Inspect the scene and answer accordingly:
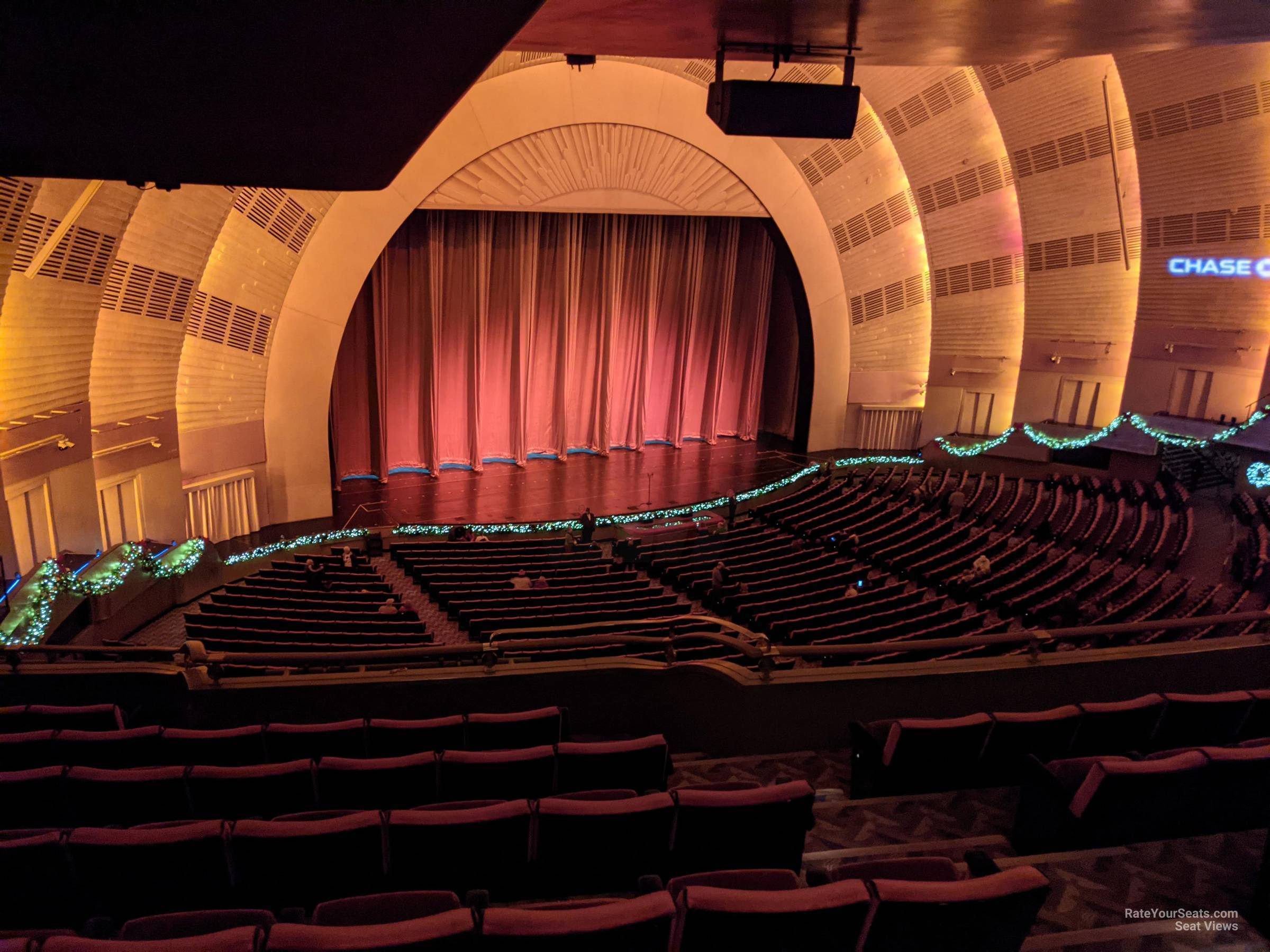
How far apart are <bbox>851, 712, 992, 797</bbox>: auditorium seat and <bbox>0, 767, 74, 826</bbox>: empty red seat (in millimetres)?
3385

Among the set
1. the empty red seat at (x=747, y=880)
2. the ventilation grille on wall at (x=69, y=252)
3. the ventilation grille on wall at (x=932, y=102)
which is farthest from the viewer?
the ventilation grille on wall at (x=932, y=102)

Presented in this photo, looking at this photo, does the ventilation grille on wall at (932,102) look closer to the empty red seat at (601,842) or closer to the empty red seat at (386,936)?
the empty red seat at (601,842)

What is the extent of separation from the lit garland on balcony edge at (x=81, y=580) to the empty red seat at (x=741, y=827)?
654cm

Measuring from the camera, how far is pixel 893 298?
1948cm

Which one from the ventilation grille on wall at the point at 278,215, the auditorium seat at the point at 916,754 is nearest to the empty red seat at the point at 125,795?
the auditorium seat at the point at 916,754

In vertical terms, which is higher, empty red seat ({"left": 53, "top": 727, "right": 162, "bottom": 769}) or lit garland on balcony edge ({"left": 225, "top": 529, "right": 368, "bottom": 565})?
empty red seat ({"left": 53, "top": 727, "right": 162, "bottom": 769})

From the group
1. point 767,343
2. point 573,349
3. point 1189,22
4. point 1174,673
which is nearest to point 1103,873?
point 1174,673

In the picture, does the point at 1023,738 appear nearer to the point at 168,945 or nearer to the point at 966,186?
the point at 168,945

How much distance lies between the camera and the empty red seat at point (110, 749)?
3.85 metres

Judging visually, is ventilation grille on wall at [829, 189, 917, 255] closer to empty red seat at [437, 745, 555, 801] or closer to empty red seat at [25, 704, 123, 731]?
empty red seat at [437, 745, 555, 801]

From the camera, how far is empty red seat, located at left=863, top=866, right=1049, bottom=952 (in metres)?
2.38

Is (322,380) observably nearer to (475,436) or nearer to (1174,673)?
(475,436)

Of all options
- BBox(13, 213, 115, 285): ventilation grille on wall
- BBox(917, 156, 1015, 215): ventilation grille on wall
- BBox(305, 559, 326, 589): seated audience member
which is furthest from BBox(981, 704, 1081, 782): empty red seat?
BBox(917, 156, 1015, 215): ventilation grille on wall

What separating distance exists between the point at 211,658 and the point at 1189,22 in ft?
22.4
